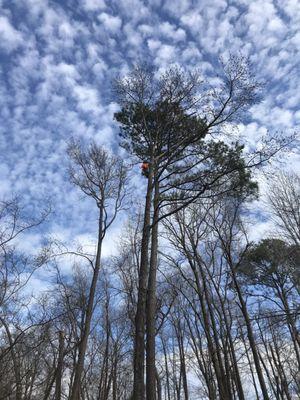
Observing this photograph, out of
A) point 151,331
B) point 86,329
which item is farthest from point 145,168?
point 86,329

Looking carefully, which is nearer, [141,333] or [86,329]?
[141,333]

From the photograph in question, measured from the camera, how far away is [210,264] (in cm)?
1497

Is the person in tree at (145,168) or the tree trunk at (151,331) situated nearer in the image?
the tree trunk at (151,331)

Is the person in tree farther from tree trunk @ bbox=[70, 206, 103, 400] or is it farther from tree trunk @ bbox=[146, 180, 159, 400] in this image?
tree trunk @ bbox=[70, 206, 103, 400]

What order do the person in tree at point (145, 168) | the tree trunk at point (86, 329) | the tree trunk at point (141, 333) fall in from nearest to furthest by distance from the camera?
1. the tree trunk at point (141, 333)
2. the person in tree at point (145, 168)
3. the tree trunk at point (86, 329)

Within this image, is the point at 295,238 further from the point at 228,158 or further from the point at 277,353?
the point at 277,353

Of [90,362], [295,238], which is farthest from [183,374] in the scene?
[295,238]

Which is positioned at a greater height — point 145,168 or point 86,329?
point 145,168

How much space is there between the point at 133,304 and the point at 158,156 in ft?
28.3

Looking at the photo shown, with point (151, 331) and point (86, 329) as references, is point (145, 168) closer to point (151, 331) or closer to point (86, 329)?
point (151, 331)

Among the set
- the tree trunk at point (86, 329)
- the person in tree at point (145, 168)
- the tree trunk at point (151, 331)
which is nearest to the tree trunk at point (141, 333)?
the tree trunk at point (151, 331)

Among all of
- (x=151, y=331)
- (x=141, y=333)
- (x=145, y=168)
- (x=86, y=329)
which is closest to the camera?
(x=141, y=333)

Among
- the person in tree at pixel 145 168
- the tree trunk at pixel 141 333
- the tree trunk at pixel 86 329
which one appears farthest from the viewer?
the tree trunk at pixel 86 329

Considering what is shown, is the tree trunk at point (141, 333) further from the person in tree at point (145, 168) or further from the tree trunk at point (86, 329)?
the tree trunk at point (86, 329)
